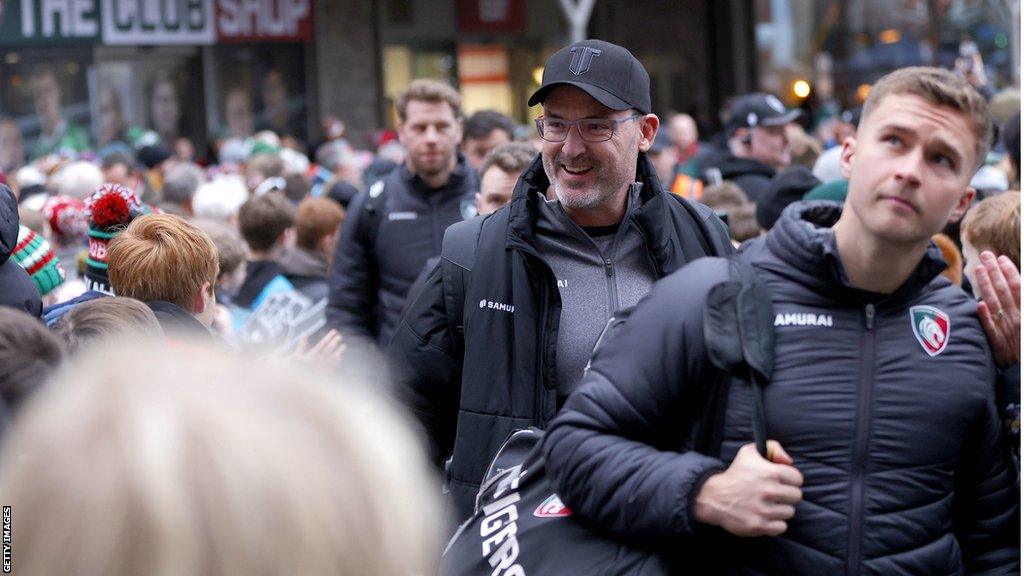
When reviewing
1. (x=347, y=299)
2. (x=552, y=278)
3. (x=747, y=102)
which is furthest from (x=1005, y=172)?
(x=552, y=278)

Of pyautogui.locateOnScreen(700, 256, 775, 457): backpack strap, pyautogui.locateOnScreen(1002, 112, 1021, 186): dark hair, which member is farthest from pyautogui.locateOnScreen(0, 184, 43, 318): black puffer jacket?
pyautogui.locateOnScreen(1002, 112, 1021, 186): dark hair

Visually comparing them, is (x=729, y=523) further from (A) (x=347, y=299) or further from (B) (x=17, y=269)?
(A) (x=347, y=299)

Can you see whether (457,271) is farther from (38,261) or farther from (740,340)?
(38,261)

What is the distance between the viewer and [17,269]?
4164mm

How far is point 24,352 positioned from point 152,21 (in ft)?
60.0

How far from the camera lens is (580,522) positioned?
2.52m

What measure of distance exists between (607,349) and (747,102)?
641 cm

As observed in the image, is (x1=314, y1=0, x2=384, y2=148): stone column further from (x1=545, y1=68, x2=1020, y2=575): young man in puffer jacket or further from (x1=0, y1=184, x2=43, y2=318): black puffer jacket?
(x1=545, y1=68, x2=1020, y2=575): young man in puffer jacket

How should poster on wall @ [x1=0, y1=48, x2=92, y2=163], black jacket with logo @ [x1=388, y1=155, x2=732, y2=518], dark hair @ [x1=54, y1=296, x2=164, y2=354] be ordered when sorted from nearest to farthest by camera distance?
dark hair @ [x1=54, y1=296, x2=164, y2=354], black jacket with logo @ [x1=388, y1=155, x2=732, y2=518], poster on wall @ [x1=0, y1=48, x2=92, y2=163]

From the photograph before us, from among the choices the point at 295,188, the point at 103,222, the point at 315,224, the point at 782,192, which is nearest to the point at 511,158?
the point at 103,222

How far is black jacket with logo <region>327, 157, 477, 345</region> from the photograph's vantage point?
5840 millimetres

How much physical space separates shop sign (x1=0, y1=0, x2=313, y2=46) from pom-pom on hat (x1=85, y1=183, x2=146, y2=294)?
49.4 ft

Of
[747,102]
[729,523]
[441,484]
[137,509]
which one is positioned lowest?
[441,484]

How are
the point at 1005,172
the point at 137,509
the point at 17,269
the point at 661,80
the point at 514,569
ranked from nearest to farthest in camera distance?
the point at 137,509
the point at 514,569
the point at 17,269
the point at 1005,172
the point at 661,80
